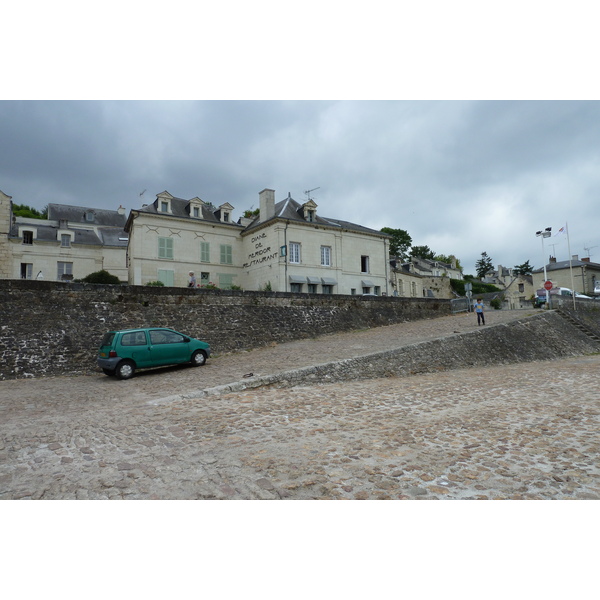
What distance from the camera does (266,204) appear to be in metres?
29.6

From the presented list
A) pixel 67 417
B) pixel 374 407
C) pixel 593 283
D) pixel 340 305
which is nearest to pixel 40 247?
pixel 340 305

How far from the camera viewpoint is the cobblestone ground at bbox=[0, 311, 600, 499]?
10.9 feet

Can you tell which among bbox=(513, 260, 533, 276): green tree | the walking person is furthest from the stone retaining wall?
bbox=(513, 260, 533, 276): green tree

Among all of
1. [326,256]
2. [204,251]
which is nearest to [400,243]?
[326,256]

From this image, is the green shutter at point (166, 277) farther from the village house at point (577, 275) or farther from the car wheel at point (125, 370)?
the village house at point (577, 275)

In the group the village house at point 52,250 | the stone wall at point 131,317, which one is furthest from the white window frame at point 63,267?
the stone wall at point 131,317

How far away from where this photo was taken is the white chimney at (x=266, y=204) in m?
29.5

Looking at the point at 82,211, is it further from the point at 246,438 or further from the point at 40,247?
the point at 246,438

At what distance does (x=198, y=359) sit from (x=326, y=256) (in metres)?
19.4

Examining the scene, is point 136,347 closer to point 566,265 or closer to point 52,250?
point 52,250

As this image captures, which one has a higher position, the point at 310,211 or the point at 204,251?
the point at 310,211

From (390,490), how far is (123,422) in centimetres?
395

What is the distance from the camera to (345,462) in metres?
3.87

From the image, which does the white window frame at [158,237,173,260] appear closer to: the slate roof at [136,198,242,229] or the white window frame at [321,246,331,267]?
the slate roof at [136,198,242,229]
